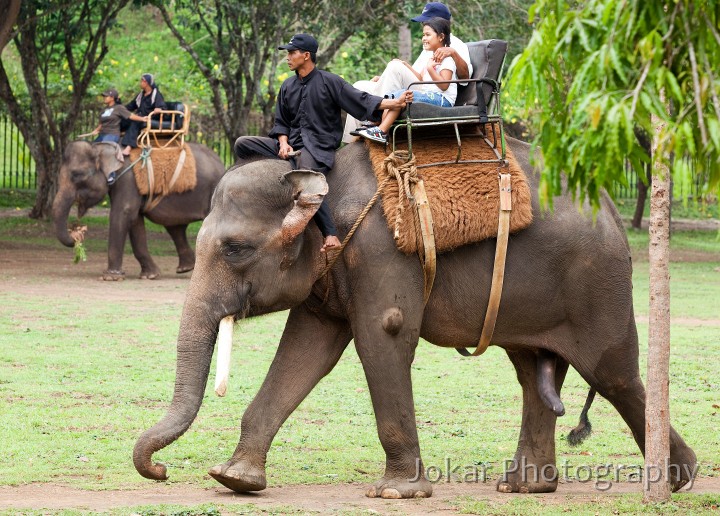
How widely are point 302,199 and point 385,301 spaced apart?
2.33ft

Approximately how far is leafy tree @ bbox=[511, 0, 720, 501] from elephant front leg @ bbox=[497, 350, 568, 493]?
2718 mm

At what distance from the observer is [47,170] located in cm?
2495

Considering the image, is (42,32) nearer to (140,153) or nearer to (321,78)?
(140,153)

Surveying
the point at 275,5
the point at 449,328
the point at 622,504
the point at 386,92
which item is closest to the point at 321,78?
the point at 386,92

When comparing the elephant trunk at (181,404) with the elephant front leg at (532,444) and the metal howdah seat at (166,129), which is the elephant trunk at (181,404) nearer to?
the elephant front leg at (532,444)

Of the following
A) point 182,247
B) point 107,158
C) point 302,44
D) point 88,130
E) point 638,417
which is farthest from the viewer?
point 88,130

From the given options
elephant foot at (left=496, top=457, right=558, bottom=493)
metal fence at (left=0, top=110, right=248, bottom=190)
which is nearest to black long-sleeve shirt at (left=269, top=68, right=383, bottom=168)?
elephant foot at (left=496, top=457, right=558, bottom=493)

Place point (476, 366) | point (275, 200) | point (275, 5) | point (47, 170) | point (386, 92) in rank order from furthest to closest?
point (47, 170) < point (275, 5) < point (476, 366) < point (386, 92) < point (275, 200)

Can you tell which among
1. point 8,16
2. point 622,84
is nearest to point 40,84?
point 8,16

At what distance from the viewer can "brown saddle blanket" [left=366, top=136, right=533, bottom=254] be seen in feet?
22.9

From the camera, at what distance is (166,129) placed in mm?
18922

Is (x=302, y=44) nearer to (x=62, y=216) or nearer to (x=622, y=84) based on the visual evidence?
(x=622, y=84)

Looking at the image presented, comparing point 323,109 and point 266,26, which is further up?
point 266,26

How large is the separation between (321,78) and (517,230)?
1420 mm
